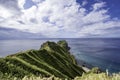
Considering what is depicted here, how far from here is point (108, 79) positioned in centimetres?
2519

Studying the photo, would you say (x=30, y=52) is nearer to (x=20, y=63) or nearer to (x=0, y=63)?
(x=20, y=63)

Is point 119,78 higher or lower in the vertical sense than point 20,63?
higher

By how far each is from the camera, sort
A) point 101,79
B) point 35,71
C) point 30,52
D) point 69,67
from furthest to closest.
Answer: point 69,67 → point 30,52 → point 35,71 → point 101,79

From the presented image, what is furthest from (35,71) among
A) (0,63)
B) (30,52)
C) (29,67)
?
(30,52)

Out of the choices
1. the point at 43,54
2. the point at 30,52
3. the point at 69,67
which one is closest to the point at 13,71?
the point at 30,52

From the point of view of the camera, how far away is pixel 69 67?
5945 inches

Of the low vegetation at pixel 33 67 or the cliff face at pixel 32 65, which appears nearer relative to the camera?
the low vegetation at pixel 33 67

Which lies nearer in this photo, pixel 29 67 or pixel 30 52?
pixel 29 67

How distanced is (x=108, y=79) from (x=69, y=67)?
127m

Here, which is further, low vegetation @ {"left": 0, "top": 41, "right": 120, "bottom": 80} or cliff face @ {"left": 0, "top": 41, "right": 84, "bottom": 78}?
cliff face @ {"left": 0, "top": 41, "right": 84, "bottom": 78}

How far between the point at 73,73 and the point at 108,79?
118 meters

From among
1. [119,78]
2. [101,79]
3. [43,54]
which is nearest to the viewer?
[119,78]

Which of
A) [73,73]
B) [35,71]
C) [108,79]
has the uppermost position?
[108,79]

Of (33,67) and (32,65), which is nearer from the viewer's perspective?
(33,67)
